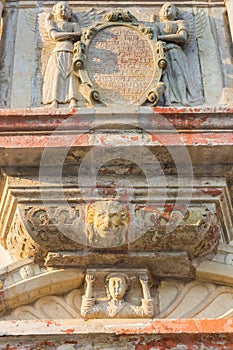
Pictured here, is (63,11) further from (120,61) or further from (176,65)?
(176,65)

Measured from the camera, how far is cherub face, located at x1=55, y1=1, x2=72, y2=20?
16.9ft

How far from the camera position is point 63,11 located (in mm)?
5141

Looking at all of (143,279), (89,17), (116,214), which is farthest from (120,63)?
(143,279)

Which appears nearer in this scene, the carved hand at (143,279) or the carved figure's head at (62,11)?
the carved hand at (143,279)

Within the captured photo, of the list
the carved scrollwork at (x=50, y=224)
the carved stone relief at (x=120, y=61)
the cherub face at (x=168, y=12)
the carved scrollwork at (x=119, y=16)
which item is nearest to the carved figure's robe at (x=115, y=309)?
the carved scrollwork at (x=50, y=224)

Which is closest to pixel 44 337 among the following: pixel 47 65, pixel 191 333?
pixel 191 333

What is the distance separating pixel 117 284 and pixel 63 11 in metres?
2.16

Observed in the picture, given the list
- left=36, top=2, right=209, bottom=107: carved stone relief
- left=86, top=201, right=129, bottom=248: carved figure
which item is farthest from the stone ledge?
left=36, top=2, right=209, bottom=107: carved stone relief

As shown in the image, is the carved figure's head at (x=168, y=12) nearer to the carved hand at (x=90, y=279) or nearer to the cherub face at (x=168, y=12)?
the cherub face at (x=168, y=12)

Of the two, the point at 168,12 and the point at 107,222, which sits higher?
the point at 168,12

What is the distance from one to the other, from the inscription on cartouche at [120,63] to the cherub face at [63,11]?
0.33m

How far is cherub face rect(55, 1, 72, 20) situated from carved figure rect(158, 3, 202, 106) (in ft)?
2.26

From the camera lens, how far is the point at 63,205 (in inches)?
168

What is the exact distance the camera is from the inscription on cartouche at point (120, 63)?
186 inches
